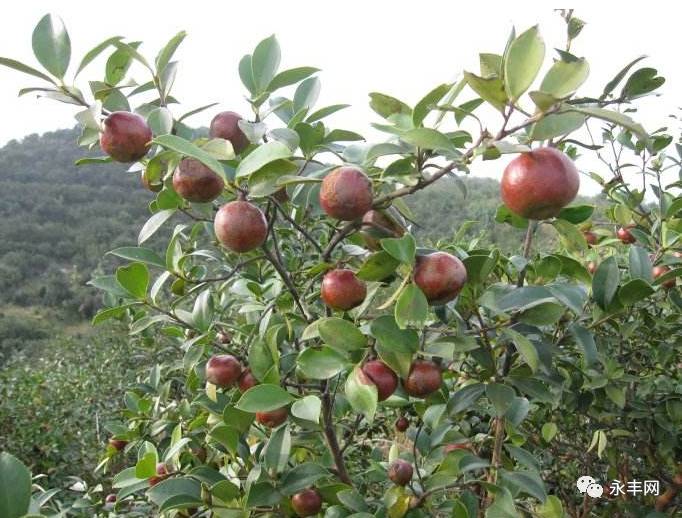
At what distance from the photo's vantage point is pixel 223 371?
105cm

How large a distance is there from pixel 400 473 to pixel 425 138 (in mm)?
618

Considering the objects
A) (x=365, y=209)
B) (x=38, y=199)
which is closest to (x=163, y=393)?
(x=365, y=209)

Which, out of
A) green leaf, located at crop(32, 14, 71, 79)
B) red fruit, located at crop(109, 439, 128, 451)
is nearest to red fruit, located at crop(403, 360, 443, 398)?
green leaf, located at crop(32, 14, 71, 79)

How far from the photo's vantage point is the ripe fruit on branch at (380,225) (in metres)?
0.91

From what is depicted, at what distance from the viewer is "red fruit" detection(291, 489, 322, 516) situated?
3.36 feet

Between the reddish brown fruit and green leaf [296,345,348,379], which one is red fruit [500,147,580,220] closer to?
green leaf [296,345,348,379]

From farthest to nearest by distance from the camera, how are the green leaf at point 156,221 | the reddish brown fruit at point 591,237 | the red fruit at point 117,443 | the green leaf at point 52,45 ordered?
1. the reddish brown fruit at point 591,237
2. the red fruit at point 117,443
3. the green leaf at point 156,221
4. the green leaf at point 52,45

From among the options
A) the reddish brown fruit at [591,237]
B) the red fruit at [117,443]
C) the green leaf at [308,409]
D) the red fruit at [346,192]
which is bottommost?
the red fruit at [117,443]

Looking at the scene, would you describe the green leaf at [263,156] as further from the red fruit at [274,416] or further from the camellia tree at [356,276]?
the red fruit at [274,416]

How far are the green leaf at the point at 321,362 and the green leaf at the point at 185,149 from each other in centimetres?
29

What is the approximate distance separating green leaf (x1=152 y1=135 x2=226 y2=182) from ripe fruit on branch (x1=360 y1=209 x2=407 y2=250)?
0.23 meters

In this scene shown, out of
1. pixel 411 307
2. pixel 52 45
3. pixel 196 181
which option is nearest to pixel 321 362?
pixel 411 307

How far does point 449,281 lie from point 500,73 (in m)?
0.25

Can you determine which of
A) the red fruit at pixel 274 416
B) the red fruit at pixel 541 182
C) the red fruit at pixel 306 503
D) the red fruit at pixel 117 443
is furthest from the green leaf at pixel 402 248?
the red fruit at pixel 117 443
